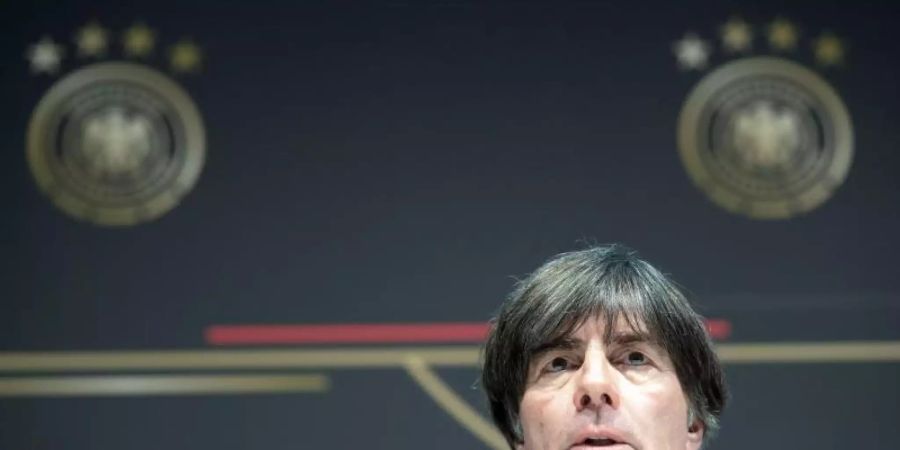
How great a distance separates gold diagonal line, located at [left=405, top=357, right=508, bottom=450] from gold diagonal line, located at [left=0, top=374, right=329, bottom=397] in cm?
18

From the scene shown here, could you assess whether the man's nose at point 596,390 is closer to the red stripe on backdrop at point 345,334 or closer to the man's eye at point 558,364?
the man's eye at point 558,364

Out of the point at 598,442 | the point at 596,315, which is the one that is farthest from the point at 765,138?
the point at 598,442

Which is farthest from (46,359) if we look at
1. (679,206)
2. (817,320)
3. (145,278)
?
(817,320)

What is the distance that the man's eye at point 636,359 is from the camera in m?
1.44

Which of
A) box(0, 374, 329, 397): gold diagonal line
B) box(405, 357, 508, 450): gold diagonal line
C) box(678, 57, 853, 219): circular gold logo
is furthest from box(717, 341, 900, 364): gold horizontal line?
box(0, 374, 329, 397): gold diagonal line

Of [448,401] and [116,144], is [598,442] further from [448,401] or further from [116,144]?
[116,144]

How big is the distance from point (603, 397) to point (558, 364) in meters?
0.09

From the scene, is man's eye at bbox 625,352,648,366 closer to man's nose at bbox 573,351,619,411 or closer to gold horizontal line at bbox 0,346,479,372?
man's nose at bbox 573,351,619,411

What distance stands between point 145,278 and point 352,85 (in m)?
0.57

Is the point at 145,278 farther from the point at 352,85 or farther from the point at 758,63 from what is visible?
the point at 758,63

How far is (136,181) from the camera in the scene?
2.76 metres

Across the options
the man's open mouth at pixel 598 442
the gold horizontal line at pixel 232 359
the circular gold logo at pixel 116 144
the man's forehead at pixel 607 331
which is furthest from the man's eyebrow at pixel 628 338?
the circular gold logo at pixel 116 144

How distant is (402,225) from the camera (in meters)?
2.75

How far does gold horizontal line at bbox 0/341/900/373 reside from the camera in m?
2.70
